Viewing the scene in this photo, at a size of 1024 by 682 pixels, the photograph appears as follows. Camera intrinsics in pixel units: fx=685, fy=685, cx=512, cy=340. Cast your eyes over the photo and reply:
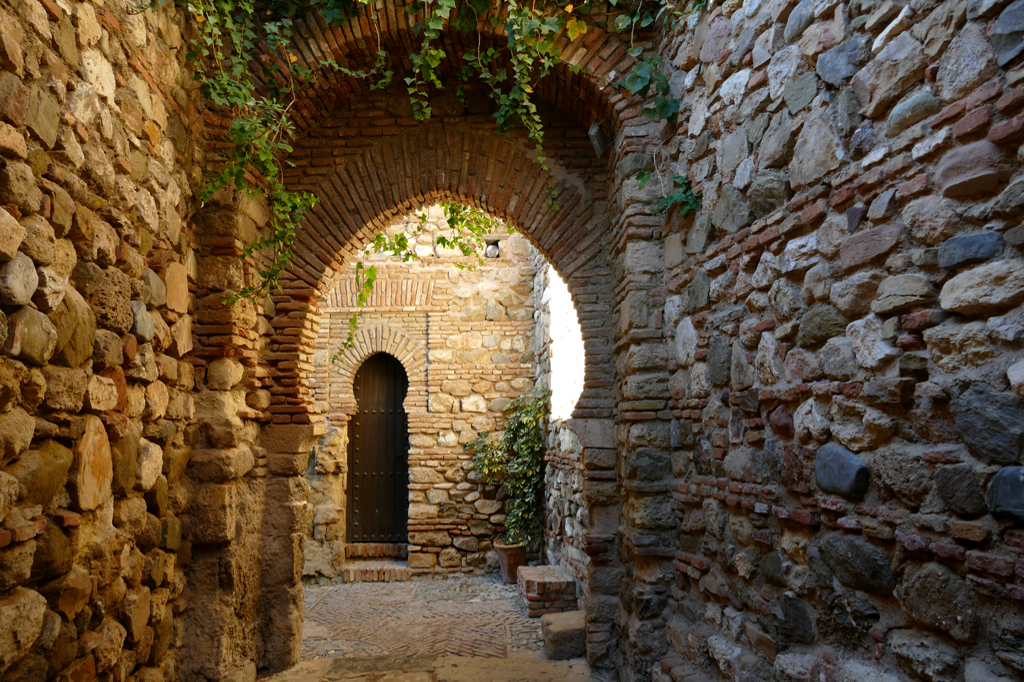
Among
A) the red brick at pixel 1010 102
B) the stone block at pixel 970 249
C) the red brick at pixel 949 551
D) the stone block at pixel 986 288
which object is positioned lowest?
the red brick at pixel 949 551

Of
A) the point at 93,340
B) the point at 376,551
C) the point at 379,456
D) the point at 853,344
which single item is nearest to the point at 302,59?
the point at 93,340

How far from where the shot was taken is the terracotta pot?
7078mm

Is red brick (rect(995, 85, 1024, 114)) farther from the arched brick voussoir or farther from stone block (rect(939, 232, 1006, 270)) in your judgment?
the arched brick voussoir

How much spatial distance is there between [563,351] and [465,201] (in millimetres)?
2250

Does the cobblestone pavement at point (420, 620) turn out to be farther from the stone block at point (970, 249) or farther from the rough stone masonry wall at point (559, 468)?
the stone block at point (970, 249)

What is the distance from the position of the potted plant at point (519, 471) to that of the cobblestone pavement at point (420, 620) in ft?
1.28

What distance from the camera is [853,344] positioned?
2.18 meters

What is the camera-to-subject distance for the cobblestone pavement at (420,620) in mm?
4875

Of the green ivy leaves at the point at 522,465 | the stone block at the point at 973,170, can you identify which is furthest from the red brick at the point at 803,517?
the green ivy leaves at the point at 522,465

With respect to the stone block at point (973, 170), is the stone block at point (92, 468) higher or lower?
lower

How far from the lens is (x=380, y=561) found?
7828 mm

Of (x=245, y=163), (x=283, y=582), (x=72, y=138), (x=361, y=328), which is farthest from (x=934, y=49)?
(x=361, y=328)

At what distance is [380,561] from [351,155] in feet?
16.4

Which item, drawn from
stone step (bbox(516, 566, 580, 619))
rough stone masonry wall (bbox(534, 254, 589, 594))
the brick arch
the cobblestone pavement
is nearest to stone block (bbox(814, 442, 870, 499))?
rough stone masonry wall (bbox(534, 254, 589, 594))
